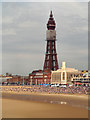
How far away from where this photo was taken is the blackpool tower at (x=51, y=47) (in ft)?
586

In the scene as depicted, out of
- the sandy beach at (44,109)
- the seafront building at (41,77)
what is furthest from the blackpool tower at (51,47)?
the sandy beach at (44,109)

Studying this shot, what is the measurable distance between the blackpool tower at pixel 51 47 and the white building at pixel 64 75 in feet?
59.6

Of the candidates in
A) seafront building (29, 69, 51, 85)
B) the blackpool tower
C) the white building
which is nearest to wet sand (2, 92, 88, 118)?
the white building

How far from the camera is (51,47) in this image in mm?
185375

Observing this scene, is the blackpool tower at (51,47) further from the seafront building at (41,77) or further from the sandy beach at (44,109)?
the sandy beach at (44,109)

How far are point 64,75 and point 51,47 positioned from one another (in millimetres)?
36732

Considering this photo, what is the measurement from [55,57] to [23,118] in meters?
155

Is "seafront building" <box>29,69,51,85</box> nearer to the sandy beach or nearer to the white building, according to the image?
the white building

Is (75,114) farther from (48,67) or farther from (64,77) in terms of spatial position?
(48,67)

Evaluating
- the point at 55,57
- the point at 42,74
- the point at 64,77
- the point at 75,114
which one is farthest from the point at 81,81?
the point at 75,114

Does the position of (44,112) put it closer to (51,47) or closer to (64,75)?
(64,75)

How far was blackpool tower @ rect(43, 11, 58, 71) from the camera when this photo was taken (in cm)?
17850

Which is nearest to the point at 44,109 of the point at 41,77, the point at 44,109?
the point at 44,109

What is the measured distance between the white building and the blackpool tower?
18165mm
